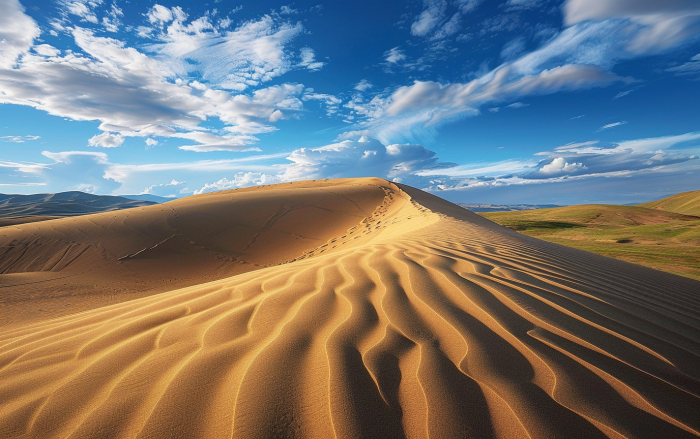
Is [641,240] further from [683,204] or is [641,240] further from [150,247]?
[683,204]

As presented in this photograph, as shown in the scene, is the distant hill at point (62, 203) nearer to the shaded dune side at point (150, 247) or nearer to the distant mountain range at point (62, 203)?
the distant mountain range at point (62, 203)

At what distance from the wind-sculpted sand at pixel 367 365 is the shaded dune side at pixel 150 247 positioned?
6069 mm

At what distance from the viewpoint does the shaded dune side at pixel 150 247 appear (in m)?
7.20

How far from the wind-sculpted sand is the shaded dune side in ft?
19.9

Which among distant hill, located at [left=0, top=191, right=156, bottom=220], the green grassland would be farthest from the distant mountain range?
the green grassland

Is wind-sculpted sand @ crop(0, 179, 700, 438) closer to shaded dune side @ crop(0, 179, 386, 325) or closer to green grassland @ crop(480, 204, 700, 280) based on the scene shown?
shaded dune side @ crop(0, 179, 386, 325)

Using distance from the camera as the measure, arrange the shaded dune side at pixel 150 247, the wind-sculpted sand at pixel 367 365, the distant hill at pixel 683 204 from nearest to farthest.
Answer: the wind-sculpted sand at pixel 367 365 → the shaded dune side at pixel 150 247 → the distant hill at pixel 683 204

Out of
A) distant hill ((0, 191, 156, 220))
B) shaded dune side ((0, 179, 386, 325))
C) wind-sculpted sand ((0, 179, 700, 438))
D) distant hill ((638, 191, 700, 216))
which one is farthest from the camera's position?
distant hill ((0, 191, 156, 220))

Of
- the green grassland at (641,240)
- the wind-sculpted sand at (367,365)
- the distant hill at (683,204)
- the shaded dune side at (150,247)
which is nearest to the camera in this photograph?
the wind-sculpted sand at (367,365)

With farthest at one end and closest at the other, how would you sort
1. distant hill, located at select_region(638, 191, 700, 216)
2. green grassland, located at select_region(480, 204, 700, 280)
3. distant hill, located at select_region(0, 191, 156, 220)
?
A: distant hill, located at select_region(0, 191, 156, 220) < distant hill, located at select_region(638, 191, 700, 216) < green grassland, located at select_region(480, 204, 700, 280)

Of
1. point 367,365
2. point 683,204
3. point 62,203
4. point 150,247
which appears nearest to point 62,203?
point 62,203

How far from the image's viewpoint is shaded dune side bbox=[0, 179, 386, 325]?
720 centimetres

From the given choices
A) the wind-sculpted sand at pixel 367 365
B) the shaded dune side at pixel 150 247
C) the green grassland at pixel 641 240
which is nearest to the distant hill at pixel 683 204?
the green grassland at pixel 641 240

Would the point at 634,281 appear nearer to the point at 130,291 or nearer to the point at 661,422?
the point at 661,422
